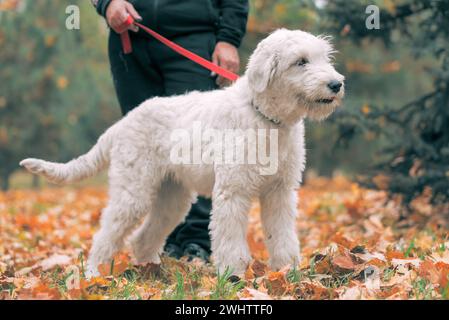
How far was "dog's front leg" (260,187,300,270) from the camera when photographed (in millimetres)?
4422

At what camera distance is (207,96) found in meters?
4.62

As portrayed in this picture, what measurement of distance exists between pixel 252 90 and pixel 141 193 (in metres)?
1.23

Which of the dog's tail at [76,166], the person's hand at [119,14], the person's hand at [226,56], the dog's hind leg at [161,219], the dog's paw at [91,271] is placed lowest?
the dog's paw at [91,271]

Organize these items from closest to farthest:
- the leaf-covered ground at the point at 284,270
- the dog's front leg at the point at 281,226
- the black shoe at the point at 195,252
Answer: the leaf-covered ground at the point at 284,270 → the dog's front leg at the point at 281,226 → the black shoe at the point at 195,252

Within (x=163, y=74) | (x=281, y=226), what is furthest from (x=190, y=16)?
(x=281, y=226)

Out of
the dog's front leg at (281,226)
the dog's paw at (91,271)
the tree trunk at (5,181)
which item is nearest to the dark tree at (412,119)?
the dog's front leg at (281,226)

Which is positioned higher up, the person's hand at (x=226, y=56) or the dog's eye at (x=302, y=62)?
the person's hand at (x=226, y=56)

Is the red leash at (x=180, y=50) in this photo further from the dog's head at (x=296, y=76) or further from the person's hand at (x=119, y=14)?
the dog's head at (x=296, y=76)

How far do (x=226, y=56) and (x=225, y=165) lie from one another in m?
1.43

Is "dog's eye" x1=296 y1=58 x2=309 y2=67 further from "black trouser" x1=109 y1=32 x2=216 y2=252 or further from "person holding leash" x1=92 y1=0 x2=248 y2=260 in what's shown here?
"black trouser" x1=109 y1=32 x2=216 y2=252

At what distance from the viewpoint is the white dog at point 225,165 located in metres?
4.10

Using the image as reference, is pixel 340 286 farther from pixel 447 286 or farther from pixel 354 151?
pixel 354 151
